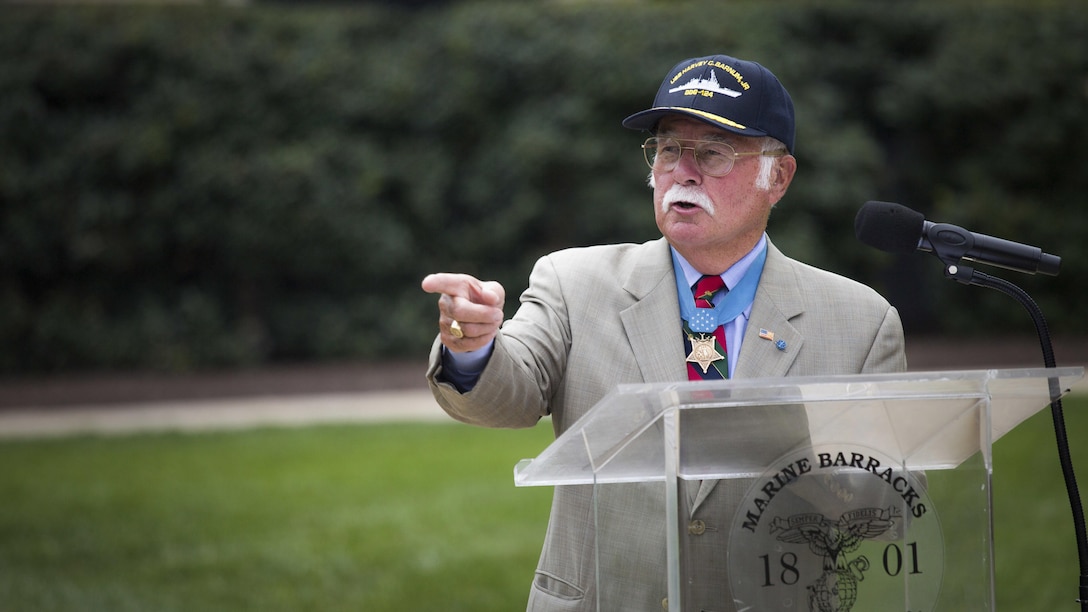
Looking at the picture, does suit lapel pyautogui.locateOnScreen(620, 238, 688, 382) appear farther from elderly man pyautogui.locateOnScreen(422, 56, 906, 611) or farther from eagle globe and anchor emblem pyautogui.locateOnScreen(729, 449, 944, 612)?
eagle globe and anchor emblem pyautogui.locateOnScreen(729, 449, 944, 612)

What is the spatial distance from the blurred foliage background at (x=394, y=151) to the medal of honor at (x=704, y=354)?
1040 centimetres

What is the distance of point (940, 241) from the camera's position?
2473 millimetres

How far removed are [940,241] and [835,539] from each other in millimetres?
699

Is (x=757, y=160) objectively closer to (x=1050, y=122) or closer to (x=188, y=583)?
(x=188, y=583)

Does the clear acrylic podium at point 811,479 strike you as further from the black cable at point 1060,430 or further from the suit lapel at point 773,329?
the suit lapel at point 773,329

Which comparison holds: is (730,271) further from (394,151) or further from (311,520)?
(394,151)

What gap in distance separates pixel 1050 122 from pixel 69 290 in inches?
447

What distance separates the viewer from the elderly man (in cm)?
268

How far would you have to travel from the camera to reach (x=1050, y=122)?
45.3ft

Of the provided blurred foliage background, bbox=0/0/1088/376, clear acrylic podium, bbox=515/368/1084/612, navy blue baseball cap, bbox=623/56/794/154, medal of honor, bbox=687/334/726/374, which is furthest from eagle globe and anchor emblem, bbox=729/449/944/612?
blurred foliage background, bbox=0/0/1088/376

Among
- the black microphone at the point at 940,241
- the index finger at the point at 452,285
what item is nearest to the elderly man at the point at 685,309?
the index finger at the point at 452,285

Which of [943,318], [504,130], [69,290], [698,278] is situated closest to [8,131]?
[69,290]

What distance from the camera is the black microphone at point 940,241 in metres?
2.41

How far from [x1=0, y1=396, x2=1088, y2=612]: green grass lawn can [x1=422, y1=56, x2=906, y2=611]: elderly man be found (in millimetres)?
3681
